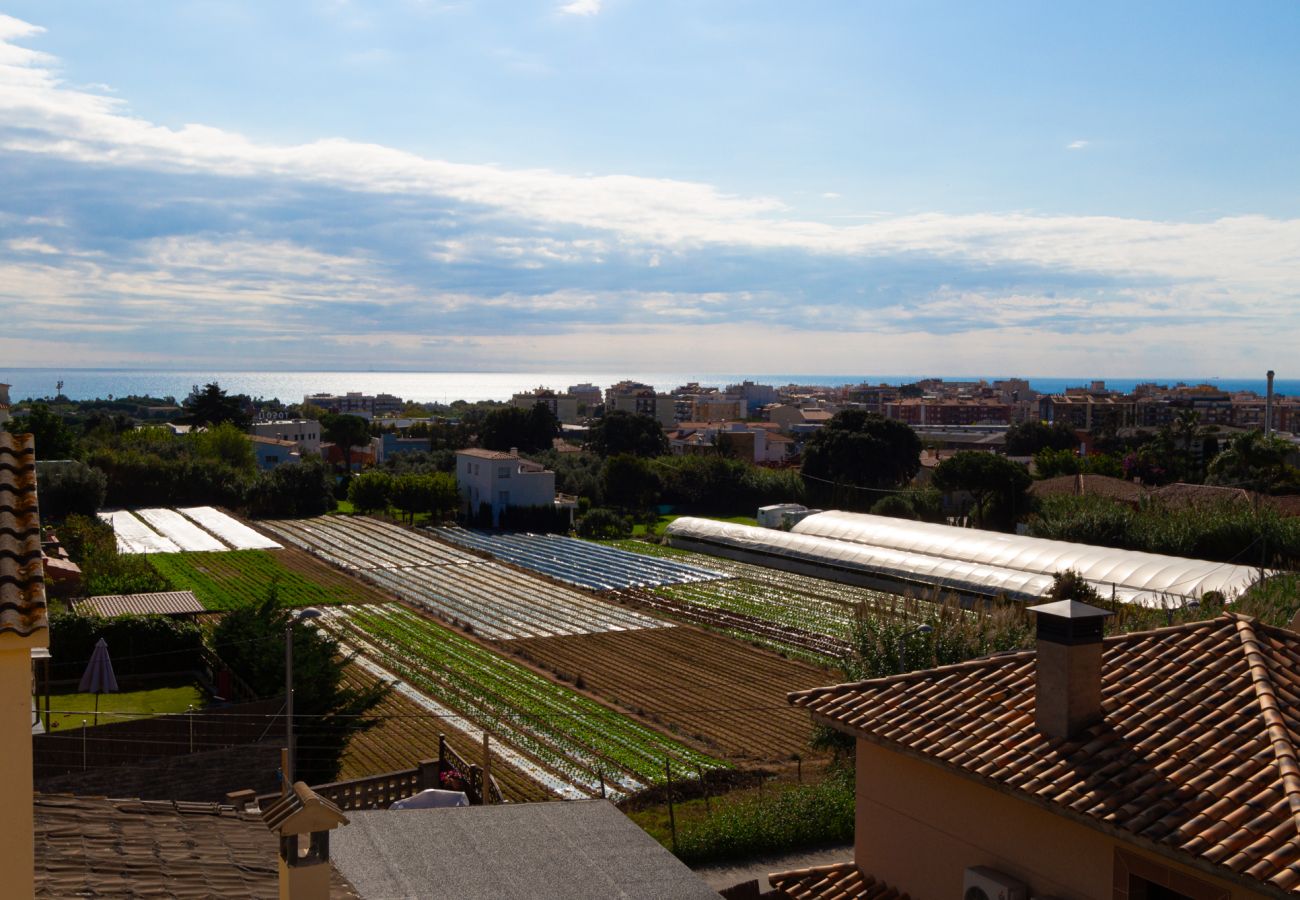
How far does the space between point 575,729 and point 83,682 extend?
9.86 meters

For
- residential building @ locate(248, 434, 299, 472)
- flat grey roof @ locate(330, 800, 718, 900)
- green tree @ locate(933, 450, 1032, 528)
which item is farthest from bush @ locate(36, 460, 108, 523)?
flat grey roof @ locate(330, 800, 718, 900)

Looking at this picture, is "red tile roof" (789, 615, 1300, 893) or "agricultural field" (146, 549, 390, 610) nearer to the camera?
"red tile roof" (789, 615, 1300, 893)

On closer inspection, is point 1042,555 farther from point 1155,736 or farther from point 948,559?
point 1155,736

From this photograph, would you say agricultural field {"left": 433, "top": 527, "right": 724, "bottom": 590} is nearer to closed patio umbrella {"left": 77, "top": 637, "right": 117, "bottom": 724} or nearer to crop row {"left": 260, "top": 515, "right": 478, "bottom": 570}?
crop row {"left": 260, "top": 515, "right": 478, "bottom": 570}

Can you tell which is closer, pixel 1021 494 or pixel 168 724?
pixel 168 724

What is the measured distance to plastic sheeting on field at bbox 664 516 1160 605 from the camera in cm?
3478

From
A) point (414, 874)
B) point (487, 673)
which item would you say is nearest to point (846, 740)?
point (414, 874)

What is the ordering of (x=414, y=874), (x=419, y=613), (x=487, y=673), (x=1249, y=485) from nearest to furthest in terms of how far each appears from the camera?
1. (x=414, y=874)
2. (x=487, y=673)
3. (x=419, y=613)
4. (x=1249, y=485)

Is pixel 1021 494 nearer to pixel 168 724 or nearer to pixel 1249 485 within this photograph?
pixel 1249 485

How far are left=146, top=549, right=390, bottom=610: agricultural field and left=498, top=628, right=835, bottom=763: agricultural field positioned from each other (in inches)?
396

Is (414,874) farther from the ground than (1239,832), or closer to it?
closer to it

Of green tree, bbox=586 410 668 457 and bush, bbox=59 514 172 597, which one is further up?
green tree, bbox=586 410 668 457

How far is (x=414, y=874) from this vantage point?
9102 millimetres

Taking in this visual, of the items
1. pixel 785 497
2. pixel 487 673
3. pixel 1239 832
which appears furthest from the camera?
pixel 785 497
